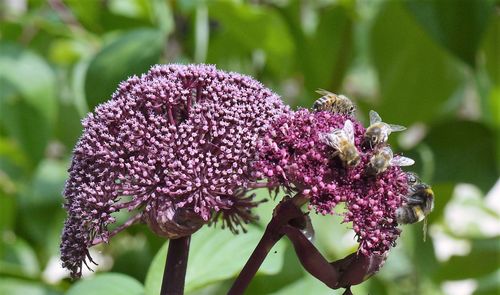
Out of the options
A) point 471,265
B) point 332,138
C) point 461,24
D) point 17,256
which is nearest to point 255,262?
point 332,138

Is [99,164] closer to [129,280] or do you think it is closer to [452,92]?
[129,280]

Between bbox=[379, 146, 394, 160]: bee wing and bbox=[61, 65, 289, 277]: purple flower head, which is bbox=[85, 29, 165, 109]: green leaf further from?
bbox=[379, 146, 394, 160]: bee wing

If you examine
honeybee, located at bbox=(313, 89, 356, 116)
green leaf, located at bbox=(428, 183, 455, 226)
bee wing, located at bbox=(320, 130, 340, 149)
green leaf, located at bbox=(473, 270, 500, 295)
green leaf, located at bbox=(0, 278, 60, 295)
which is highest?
green leaf, located at bbox=(428, 183, 455, 226)

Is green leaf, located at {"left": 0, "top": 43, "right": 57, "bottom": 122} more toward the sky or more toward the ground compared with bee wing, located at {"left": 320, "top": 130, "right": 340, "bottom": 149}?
more toward the sky

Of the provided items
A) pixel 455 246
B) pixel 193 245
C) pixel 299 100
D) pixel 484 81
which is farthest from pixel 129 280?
pixel 455 246

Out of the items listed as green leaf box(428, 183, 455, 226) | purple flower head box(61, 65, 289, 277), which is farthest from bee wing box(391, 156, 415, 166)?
green leaf box(428, 183, 455, 226)

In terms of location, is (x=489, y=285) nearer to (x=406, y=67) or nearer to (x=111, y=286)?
(x=406, y=67)

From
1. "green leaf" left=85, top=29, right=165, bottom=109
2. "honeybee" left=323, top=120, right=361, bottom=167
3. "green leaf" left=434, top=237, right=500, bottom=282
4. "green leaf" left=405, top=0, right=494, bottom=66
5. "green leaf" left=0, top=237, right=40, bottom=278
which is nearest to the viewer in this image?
"honeybee" left=323, top=120, right=361, bottom=167
